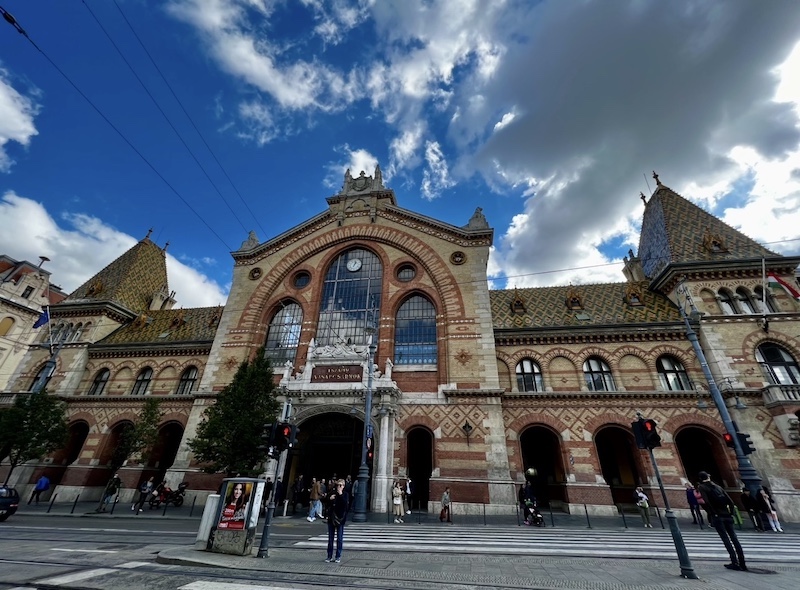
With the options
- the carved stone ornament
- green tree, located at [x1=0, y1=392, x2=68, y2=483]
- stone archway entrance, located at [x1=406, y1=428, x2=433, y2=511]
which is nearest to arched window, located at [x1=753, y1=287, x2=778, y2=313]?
the carved stone ornament

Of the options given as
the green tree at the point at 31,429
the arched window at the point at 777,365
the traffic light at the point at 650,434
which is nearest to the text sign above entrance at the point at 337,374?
the traffic light at the point at 650,434

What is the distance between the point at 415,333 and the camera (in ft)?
76.6

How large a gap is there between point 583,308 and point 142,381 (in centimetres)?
3164

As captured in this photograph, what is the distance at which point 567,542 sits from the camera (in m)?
11.0

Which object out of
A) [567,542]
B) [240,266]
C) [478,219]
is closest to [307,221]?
[240,266]

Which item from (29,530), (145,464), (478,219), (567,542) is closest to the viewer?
(567,542)

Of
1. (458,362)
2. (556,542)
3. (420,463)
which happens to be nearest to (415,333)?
(458,362)

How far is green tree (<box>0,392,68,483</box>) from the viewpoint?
20.0 m

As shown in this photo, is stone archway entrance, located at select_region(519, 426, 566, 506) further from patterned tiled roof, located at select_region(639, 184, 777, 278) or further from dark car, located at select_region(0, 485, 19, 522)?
dark car, located at select_region(0, 485, 19, 522)

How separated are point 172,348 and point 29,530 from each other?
15.1 metres

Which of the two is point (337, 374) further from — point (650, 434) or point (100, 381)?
point (100, 381)

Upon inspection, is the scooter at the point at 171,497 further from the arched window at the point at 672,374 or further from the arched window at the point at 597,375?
the arched window at the point at 672,374

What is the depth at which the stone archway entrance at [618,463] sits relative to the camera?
20.8m

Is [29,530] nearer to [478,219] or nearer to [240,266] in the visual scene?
[240,266]
